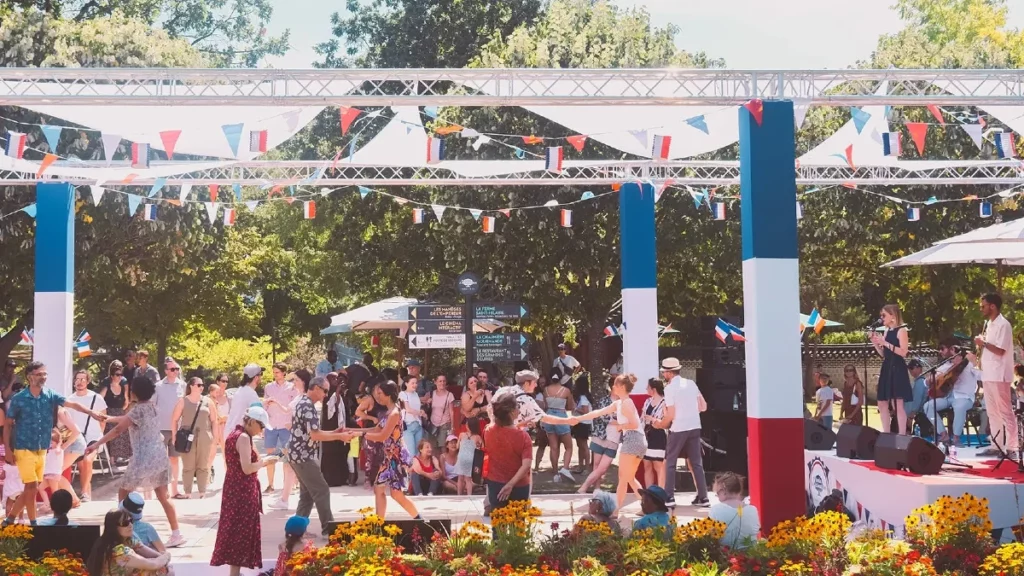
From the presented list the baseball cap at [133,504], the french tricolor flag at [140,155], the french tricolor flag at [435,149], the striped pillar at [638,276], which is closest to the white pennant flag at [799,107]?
the french tricolor flag at [435,149]

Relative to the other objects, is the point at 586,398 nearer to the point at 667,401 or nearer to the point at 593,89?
the point at 667,401

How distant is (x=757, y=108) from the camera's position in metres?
10.6

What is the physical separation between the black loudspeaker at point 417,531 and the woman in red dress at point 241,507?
3.36ft

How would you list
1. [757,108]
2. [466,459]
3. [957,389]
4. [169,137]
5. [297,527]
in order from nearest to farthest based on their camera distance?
[297,527]
[757,108]
[169,137]
[466,459]
[957,389]

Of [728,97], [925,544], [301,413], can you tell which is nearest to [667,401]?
[728,97]

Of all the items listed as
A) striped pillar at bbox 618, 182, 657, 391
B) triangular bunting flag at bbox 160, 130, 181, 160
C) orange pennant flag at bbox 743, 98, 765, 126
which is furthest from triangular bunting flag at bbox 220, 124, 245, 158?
striped pillar at bbox 618, 182, 657, 391

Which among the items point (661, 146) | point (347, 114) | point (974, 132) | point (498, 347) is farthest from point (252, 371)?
point (974, 132)

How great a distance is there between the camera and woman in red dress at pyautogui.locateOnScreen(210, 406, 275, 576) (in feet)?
26.9

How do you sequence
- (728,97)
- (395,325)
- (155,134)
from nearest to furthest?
(728,97) < (155,134) < (395,325)

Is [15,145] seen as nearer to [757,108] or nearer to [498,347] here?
[498,347]

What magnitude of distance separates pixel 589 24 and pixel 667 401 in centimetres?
1126

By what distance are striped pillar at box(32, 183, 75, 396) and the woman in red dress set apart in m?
6.88

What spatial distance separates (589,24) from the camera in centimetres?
2145

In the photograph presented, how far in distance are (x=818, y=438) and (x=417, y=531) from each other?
6.28 m
